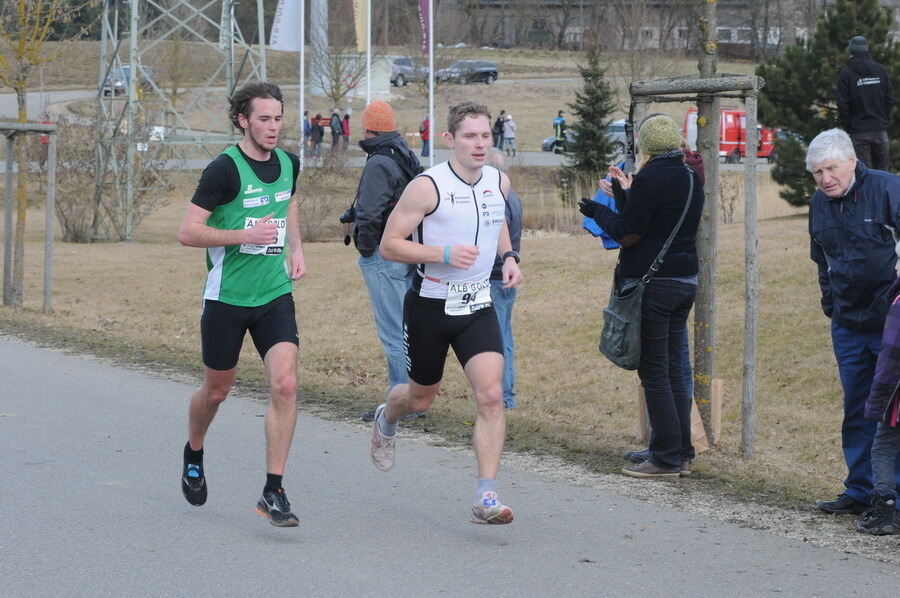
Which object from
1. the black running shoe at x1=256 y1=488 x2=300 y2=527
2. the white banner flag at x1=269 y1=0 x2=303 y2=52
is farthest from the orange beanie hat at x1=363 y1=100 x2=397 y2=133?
the white banner flag at x1=269 y1=0 x2=303 y2=52

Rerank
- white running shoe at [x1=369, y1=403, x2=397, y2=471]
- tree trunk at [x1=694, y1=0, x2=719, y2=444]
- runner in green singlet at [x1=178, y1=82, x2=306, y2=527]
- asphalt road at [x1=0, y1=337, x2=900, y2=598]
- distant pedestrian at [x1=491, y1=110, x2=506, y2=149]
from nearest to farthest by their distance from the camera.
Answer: asphalt road at [x1=0, y1=337, x2=900, y2=598] → runner in green singlet at [x1=178, y1=82, x2=306, y2=527] → white running shoe at [x1=369, y1=403, x2=397, y2=471] → tree trunk at [x1=694, y1=0, x2=719, y2=444] → distant pedestrian at [x1=491, y1=110, x2=506, y2=149]

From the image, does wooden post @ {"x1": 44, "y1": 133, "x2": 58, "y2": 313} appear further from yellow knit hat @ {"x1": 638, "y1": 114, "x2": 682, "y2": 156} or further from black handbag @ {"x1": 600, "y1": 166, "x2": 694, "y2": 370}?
yellow knit hat @ {"x1": 638, "y1": 114, "x2": 682, "y2": 156}

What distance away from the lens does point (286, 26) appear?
3334 centimetres

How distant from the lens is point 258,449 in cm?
816

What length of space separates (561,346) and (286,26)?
2195cm

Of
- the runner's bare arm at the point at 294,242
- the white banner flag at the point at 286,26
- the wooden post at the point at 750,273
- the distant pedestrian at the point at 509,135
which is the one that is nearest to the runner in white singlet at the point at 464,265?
the runner's bare arm at the point at 294,242

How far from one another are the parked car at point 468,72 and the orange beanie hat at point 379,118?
170ft

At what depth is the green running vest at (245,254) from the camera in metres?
6.23

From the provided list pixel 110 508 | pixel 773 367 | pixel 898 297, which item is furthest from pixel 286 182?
pixel 773 367

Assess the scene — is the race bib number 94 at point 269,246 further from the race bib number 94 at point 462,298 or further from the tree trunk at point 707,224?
the tree trunk at point 707,224

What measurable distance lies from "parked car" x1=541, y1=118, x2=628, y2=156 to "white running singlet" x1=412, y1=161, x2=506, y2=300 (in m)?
21.6

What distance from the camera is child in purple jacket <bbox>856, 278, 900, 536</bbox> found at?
597 centimetres

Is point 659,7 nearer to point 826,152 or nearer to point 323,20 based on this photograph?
point 323,20

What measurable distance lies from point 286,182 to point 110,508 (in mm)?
1883
